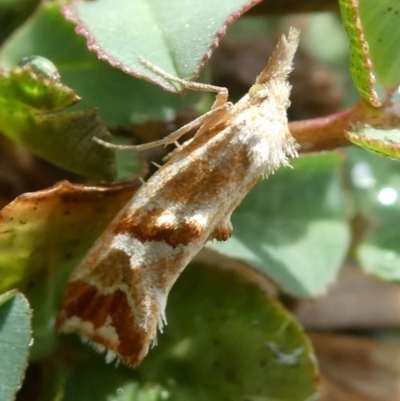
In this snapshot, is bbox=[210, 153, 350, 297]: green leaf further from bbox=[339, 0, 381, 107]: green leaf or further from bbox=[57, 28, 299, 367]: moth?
bbox=[339, 0, 381, 107]: green leaf

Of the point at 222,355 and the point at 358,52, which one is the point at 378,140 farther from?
the point at 222,355

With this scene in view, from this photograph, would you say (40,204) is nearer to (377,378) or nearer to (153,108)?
(153,108)

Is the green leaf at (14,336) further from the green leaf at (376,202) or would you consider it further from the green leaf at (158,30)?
the green leaf at (376,202)

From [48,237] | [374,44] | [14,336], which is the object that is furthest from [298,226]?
[14,336]

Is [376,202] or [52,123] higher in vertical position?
[52,123]

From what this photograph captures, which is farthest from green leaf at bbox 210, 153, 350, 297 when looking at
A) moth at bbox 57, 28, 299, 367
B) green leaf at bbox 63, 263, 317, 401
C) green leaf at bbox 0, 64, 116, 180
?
green leaf at bbox 0, 64, 116, 180

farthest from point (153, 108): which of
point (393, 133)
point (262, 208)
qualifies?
point (393, 133)
